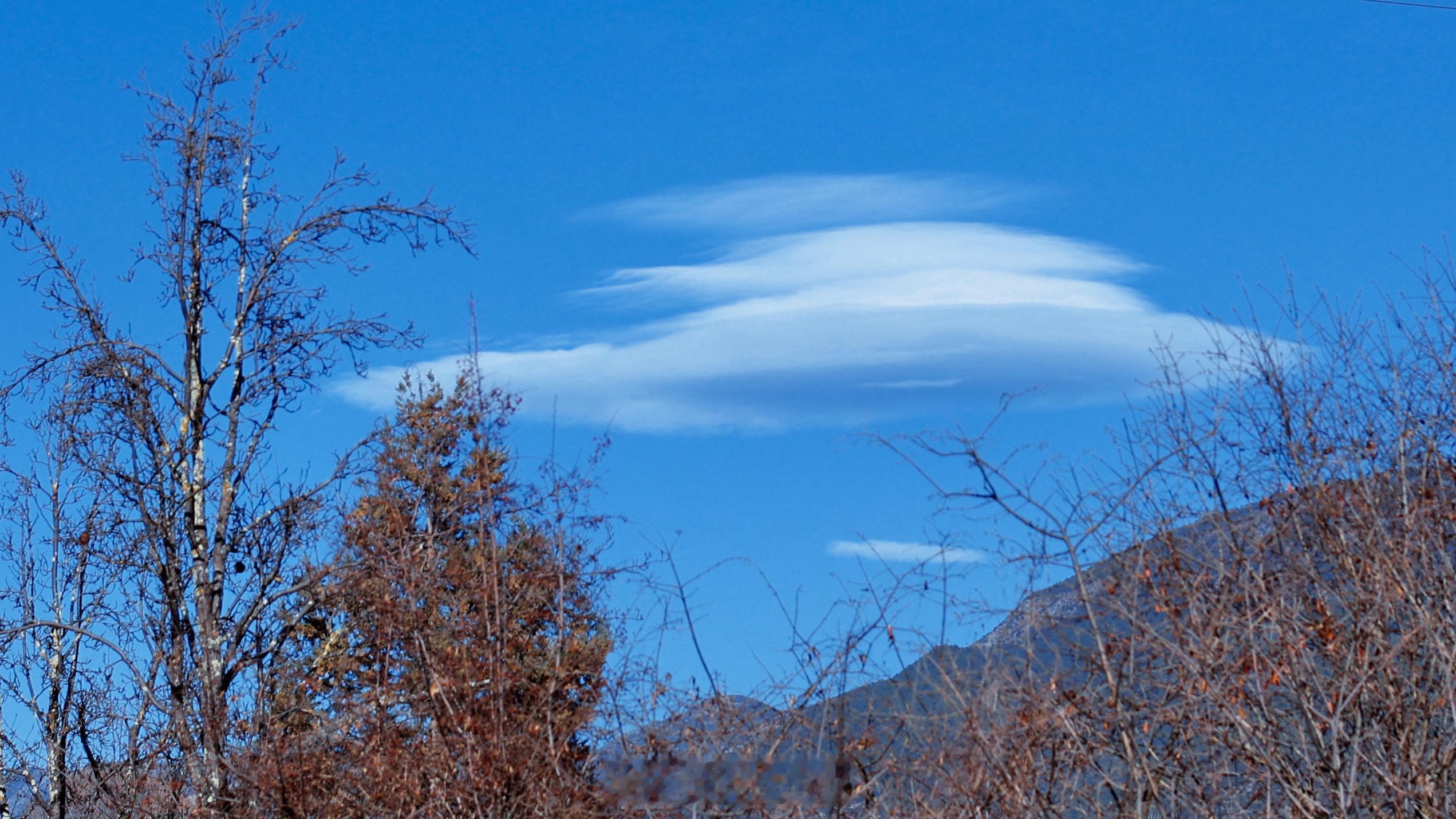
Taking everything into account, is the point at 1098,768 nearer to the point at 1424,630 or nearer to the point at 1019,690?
the point at 1019,690

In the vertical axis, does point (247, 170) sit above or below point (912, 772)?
above

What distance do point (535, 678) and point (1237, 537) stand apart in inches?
275

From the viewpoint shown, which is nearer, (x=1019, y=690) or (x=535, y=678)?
(x=1019, y=690)

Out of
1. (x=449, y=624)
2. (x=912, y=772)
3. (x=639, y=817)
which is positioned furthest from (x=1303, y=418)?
(x=449, y=624)

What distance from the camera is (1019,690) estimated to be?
743 centimetres

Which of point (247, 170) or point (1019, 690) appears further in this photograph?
point (247, 170)

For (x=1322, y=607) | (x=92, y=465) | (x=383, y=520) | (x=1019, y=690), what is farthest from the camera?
(x=383, y=520)

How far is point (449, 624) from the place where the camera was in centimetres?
1047

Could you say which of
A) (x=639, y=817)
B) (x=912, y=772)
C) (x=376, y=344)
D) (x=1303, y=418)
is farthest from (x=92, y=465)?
(x=1303, y=418)

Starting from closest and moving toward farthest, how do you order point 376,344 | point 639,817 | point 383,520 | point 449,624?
point 639,817 → point 449,624 → point 376,344 → point 383,520

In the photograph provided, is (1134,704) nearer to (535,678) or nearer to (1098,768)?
(1098,768)

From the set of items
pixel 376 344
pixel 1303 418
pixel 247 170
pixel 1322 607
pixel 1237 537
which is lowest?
pixel 1322 607

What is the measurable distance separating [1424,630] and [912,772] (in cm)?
284

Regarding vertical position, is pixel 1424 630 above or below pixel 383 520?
below
